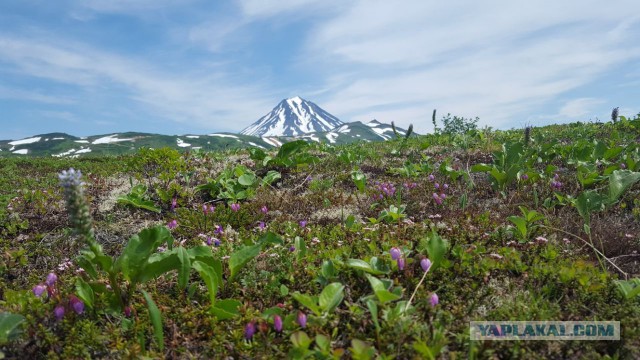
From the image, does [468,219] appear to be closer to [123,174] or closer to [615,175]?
[615,175]

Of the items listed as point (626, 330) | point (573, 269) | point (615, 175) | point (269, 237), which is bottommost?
point (626, 330)

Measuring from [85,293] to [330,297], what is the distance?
1841 mm

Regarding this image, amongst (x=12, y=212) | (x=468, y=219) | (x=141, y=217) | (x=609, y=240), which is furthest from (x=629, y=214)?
(x=12, y=212)

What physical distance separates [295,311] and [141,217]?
14.2ft

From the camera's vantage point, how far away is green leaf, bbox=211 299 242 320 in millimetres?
2914

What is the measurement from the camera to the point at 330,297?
2.86 metres

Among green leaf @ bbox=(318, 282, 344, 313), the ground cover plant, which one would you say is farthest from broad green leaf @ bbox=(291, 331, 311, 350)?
green leaf @ bbox=(318, 282, 344, 313)

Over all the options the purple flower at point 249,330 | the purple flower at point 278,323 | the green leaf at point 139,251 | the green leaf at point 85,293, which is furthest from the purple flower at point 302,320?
the green leaf at point 85,293

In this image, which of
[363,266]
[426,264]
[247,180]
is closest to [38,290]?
[363,266]

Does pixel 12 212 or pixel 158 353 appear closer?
pixel 158 353

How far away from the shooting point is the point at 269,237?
371 cm

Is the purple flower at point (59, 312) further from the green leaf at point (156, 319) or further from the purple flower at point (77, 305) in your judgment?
the green leaf at point (156, 319)

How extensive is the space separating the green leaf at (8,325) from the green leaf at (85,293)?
37 centimetres

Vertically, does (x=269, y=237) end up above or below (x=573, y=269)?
above
